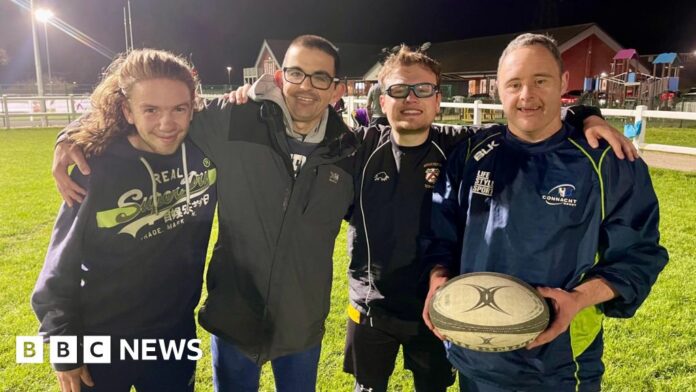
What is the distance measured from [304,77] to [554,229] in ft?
4.64

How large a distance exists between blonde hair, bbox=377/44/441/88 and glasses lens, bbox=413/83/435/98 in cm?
11

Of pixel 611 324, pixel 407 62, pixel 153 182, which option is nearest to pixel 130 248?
pixel 153 182

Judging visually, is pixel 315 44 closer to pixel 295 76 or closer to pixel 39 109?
pixel 295 76

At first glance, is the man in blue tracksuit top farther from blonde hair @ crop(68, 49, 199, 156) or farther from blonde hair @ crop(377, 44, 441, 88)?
blonde hair @ crop(68, 49, 199, 156)

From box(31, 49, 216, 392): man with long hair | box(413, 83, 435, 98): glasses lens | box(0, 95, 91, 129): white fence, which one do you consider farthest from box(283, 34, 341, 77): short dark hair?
box(0, 95, 91, 129): white fence

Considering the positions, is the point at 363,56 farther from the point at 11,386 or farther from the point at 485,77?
the point at 11,386

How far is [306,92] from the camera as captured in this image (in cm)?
246

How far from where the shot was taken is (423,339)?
261cm

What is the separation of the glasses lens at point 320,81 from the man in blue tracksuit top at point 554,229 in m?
0.89

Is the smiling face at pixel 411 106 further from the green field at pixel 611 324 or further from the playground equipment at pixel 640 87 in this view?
the playground equipment at pixel 640 87

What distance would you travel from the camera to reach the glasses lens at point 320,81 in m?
2.49

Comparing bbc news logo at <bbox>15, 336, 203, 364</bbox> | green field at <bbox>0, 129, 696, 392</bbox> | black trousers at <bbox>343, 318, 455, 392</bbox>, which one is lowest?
green field at <bbox>0, 129, 696, 392</bbox>

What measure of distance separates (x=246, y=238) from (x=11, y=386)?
238 cm

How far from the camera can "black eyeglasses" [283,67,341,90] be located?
8.15 ft
